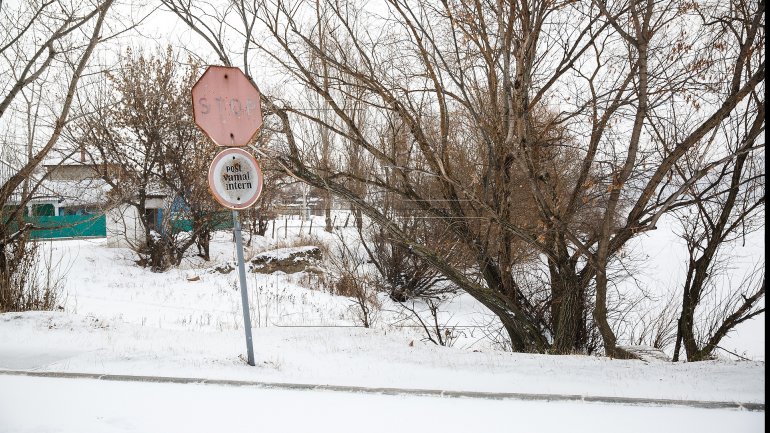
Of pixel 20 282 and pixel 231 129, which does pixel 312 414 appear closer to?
pixel 231 129

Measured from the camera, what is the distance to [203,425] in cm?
384

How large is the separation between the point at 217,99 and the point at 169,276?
14905 mm

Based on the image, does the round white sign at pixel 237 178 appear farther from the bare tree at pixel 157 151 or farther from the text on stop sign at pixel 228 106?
the bare tree at pixel 157 151

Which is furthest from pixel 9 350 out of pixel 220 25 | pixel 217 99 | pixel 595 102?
pixel 595 102

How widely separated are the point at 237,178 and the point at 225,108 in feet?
2.46

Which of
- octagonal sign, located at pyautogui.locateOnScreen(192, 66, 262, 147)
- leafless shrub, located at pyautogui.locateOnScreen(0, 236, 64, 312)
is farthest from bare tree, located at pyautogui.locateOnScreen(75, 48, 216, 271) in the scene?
octagonal sign, located at pyautogui.locateOnScreen(192, 66, 262, 147)

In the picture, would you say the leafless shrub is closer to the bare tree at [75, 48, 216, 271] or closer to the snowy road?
the snowy road

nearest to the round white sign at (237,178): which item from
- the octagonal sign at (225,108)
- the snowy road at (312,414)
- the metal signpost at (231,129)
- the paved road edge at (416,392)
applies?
the metal signpost at (231,129)

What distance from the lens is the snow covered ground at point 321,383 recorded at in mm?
3859

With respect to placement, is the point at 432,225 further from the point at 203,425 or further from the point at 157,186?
the point at 157,186

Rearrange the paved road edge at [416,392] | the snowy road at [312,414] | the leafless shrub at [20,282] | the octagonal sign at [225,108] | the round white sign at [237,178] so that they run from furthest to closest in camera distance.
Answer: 1. the leafless shrub at [20,282]
2. the octagonal sign at [225,108]
3. the round white sign at [237,178]
4. the paved road edge at [416,392]
5. the snowy road at [312,414]

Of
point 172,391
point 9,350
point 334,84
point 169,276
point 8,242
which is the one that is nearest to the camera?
point 172,391

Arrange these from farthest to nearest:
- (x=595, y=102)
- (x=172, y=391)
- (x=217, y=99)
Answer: (x=595, y=102)
(x=217, y=99)
(x=172, y=391)

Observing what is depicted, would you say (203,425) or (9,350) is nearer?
(203,425)
